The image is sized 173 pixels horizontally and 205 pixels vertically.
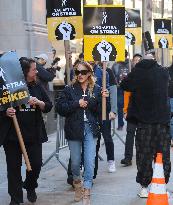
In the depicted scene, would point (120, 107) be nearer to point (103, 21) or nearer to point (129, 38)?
point (129, 38)

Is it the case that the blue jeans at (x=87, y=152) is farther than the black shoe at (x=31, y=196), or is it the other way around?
the black shoe at (x=31, y=196)

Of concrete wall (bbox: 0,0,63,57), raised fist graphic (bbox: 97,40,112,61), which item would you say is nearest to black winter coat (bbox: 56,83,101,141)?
raised fist graphic (bbox: 97,40,112,61)

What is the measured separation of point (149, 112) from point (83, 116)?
32.6 inches

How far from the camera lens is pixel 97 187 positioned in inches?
323

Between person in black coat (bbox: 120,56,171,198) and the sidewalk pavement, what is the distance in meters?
0.47

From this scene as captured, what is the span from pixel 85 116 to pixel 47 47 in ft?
27.8

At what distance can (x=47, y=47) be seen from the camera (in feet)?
50.2

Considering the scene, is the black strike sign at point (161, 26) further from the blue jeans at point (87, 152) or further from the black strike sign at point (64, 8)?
the blue jeans at point (87, 152)

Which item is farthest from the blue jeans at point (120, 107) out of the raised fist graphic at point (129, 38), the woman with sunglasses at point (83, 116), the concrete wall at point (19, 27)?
the woman with sunglasses at point (83, 116)

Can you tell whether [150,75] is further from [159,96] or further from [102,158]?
[102,158]

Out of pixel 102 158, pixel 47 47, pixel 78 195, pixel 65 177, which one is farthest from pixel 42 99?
pixel 47 47

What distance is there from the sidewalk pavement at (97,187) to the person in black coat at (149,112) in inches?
18.3

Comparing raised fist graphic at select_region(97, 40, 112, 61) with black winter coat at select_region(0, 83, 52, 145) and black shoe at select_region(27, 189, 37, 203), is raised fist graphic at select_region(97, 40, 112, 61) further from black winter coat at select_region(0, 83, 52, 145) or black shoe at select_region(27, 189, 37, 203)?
black shoe at select_region(27, 189, 37, 203)

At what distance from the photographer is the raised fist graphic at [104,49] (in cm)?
841
